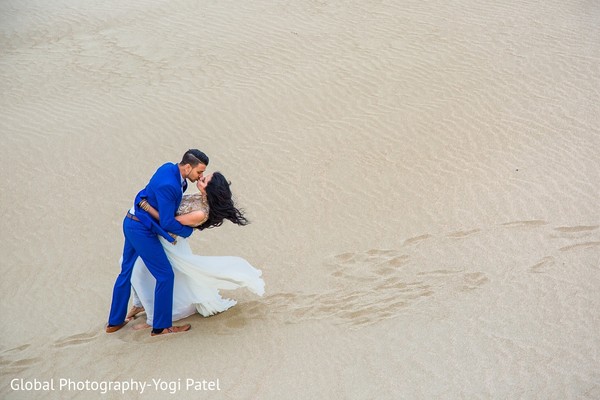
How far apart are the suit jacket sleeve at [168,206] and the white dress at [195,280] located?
0.27 meters

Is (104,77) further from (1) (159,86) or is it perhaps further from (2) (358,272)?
(2) (358,272)

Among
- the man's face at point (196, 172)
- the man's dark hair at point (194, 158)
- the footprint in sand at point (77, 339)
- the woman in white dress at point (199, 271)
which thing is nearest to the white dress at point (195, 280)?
the woman in white dress at point (199, 271)

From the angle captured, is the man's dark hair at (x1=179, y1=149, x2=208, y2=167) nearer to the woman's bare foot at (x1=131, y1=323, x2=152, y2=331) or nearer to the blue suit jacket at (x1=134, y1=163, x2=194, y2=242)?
the blue suit jacket at (x1=134, y1=163, x2=194, y2=242)

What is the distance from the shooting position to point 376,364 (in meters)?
5.68

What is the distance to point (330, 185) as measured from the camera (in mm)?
8984

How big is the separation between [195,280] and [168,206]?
889 mm

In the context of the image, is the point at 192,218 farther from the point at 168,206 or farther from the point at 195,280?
the point at 195,280

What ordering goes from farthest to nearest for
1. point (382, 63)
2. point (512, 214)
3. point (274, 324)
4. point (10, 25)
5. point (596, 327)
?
point (10, 25) → point (382, 63) → point (512, 214) → point (274, 324) → point (596, 327)

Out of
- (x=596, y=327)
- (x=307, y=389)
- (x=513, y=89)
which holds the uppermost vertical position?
(x=513, y=89)

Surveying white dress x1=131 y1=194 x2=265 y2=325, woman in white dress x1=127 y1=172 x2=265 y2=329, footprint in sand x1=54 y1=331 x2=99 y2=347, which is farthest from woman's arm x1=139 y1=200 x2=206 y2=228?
footprint in sand x1=54 y1=331 x2=99 y2=347

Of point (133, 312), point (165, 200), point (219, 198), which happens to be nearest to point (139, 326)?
point (133, 312)

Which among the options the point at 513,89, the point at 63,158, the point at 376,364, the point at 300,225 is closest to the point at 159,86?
the point at 63,158

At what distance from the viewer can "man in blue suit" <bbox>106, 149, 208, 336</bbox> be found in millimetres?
5711

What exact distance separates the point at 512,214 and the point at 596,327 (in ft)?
7.18
